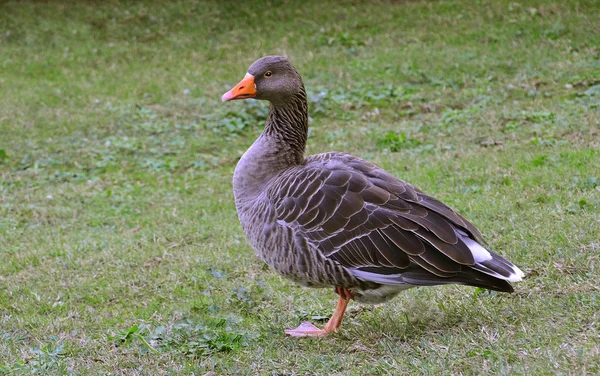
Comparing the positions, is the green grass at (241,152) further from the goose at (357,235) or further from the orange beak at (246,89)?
the orange beak at (246,89)

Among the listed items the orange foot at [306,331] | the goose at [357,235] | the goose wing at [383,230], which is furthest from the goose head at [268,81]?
the orange foot at [306,331]

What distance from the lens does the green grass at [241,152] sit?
4.44m

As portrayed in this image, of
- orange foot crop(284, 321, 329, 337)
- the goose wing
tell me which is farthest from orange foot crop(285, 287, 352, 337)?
the goose wing

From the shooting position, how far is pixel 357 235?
173 inches

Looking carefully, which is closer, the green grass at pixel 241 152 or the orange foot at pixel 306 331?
the green grass at pixel 241 152

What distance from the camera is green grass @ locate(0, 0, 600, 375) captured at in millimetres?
4438

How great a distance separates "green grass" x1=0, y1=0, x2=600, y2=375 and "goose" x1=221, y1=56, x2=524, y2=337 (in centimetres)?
34

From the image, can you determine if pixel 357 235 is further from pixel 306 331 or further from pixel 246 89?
pixel 246 89

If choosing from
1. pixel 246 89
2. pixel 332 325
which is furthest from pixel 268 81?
pixel 332 325

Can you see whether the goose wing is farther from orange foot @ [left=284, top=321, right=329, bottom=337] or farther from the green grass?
orange foot @ [left=284, top=321, right=329, bottom=337]

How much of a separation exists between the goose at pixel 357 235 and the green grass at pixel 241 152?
13.3 inches

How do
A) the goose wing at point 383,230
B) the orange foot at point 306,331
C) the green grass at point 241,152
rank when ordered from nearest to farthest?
the goose wing at point 383,230 < the green grass at point 241,152 < the orange foot at point 306,331

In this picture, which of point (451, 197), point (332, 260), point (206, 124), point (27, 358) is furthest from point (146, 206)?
point (332, 260)

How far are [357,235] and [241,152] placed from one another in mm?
6537
